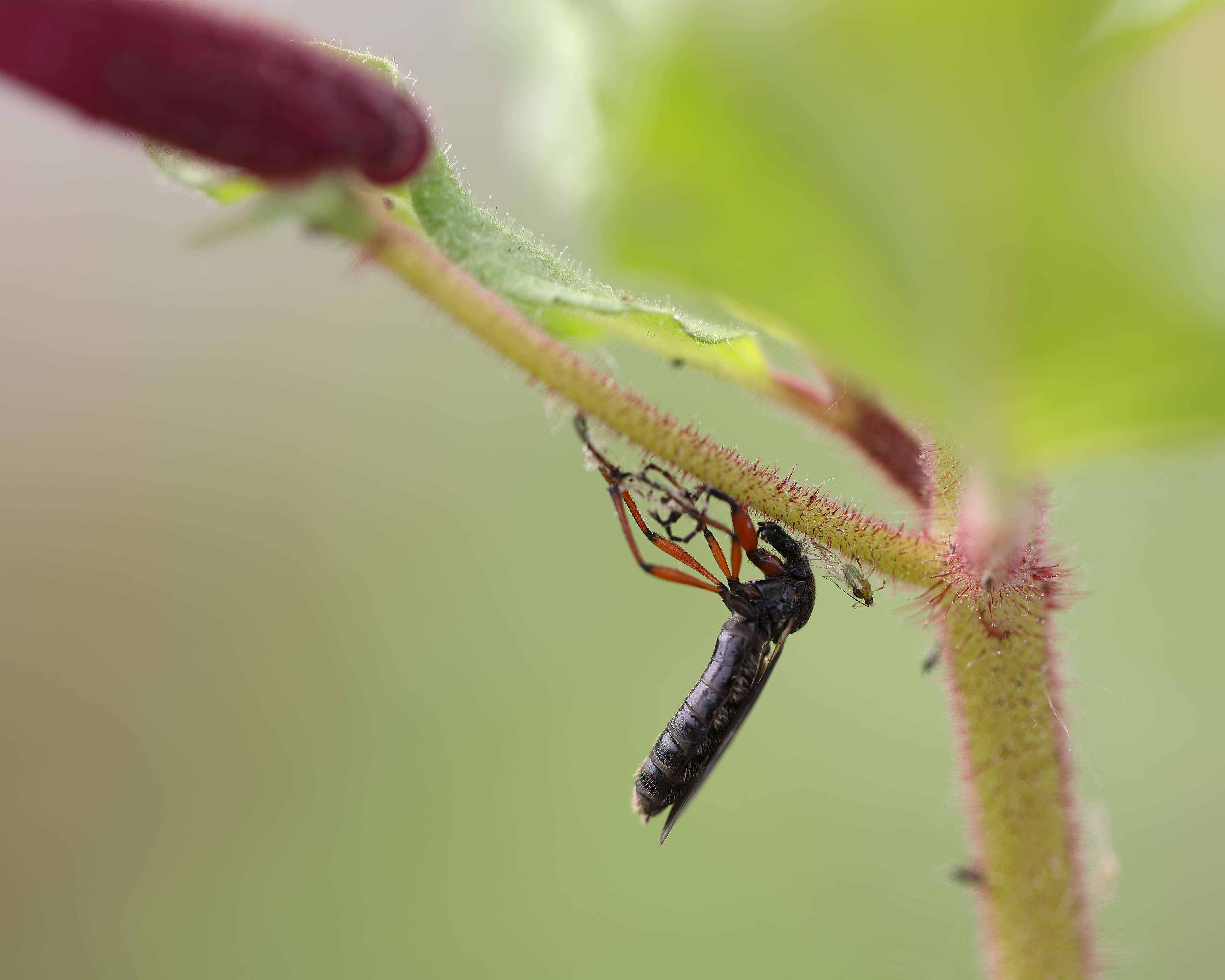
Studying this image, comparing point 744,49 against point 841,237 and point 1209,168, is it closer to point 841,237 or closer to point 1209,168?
point 841,237

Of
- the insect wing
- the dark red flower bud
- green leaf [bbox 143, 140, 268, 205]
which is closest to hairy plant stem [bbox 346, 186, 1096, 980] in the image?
green leaf [bbox 143, 140, 268, 205]

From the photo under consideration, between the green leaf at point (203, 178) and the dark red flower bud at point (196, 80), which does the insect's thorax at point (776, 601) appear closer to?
the green leaf at point (203, 178)

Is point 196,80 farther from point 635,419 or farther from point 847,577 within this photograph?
point 847,577

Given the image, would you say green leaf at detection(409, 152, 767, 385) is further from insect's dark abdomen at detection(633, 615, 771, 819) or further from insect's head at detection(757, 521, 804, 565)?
insect's dark abdomen at detection(633, 615, 771, 819)

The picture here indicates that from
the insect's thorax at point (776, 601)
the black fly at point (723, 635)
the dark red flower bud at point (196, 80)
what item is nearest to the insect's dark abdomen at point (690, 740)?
the black fly at point (723, 635)

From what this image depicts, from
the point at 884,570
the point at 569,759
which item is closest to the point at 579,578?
the point at 569,759

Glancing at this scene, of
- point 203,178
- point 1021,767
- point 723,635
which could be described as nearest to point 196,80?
point 203,178
